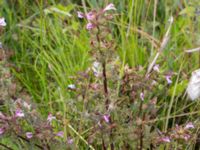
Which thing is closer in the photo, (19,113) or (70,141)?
(19,113)

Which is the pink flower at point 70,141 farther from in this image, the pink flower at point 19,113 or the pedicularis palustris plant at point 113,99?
the pink flower at point 19,113

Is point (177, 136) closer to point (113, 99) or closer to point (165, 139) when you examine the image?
point (165, 139)

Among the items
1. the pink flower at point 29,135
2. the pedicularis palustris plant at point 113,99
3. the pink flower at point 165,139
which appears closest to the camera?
the pedicularis palustris plant at point 113,99

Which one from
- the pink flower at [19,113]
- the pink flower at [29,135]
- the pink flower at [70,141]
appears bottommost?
the pink flower at [70,141]

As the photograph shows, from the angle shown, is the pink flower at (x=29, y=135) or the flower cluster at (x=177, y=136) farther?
the flower cluster at (x=177, y=136)

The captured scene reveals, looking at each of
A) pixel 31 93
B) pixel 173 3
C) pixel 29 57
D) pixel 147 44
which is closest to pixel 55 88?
pixel 31 93

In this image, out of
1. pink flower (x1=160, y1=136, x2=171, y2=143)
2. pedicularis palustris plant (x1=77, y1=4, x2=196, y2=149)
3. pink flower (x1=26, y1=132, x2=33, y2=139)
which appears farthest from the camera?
pink flower (x1=160, y1=136, x2=171, y2=143)

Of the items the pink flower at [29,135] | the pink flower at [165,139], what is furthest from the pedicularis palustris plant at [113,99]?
the pink flower at [29,135]

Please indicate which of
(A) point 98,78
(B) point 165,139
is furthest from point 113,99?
(B) point 165,139

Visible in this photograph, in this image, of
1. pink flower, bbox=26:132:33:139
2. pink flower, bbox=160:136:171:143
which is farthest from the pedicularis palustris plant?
pink flower, bbox=26:132:33:139

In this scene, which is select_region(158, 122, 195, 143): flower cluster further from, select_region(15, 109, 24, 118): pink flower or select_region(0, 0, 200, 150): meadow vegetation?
select_region(15, 109, 24, 118): pink flower

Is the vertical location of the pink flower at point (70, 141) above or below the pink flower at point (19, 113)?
below
